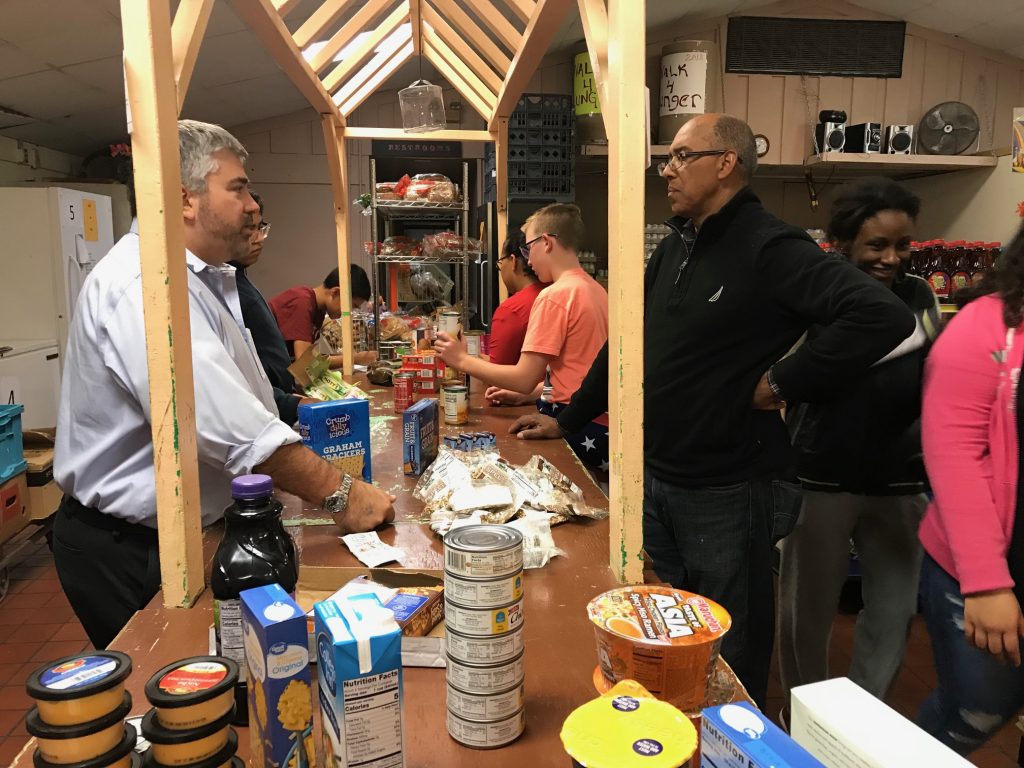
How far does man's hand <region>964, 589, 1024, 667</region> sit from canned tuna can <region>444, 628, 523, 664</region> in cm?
115

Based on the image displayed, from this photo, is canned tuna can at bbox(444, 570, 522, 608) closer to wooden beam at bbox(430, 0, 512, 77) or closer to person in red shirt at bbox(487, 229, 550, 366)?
person in red shirt at bbox(487, 229, 550, 366)

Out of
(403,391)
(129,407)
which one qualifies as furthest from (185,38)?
(403,391)

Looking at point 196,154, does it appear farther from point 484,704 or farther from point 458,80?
point 458,80

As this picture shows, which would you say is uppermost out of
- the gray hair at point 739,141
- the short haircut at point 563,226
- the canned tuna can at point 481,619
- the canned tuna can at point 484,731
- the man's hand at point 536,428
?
the gray hair at point 739,141

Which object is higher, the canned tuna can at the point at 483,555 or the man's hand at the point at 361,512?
the canned tuna can at the point at 483,555

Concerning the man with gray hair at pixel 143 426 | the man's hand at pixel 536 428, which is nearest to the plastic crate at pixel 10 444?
the man with gray hair at pixel 143 426

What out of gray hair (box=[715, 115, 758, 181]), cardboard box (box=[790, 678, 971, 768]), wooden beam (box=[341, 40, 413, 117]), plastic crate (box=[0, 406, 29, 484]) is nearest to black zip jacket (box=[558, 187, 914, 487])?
gray hair (box=[715, 115, 758, 181])

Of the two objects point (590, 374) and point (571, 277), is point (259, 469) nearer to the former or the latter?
point (590, 374)

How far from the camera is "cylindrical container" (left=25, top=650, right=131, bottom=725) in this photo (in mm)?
645

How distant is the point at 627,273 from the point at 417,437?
92cm

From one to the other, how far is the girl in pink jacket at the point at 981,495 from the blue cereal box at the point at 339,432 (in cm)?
132

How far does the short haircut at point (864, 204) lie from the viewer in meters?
2.23

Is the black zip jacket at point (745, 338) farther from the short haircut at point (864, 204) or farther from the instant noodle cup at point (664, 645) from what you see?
the instant noodle cup at point (664, 645)

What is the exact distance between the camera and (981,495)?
1.49 m
